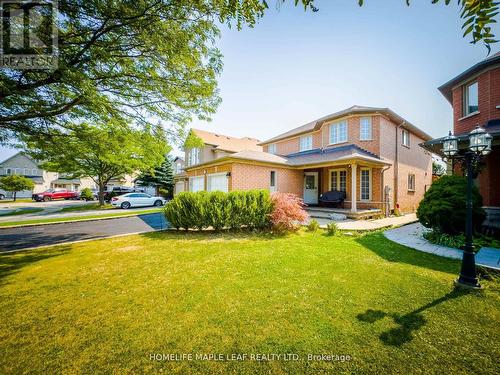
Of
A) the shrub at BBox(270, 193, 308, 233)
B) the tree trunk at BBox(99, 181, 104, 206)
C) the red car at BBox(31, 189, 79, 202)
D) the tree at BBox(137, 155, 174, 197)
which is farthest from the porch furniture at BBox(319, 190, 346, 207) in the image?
the red car at BBox(31, 189, 79, 202)

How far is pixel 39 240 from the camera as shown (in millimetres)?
8352

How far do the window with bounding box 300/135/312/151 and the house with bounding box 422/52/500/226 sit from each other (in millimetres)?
8870

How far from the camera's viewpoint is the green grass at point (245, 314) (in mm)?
2359

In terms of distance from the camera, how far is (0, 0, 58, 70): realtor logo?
3.68 metres

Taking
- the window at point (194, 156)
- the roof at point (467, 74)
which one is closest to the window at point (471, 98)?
the roof at point (467, 74)

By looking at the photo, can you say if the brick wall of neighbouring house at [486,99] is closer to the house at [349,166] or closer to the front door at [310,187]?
the house at [349,166]

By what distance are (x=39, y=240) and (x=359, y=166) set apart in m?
17.5

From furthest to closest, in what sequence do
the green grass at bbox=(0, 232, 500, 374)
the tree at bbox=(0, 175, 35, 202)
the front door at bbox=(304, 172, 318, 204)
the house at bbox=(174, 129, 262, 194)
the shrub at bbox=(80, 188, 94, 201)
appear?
1. the shrub at bbox=(80, 188, 94, 201)
2. the tree at bbox=(0, 175, 35, 202)
3. the house at bbox=(174, 129, 262, 194)
4. the front door at bbox=(304, 172, 318, 204)
5. the green grass at bbox=(0, 232, 500, 374)

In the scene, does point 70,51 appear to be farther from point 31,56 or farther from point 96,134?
point 96,134

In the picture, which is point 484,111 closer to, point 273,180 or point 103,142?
point 273,180

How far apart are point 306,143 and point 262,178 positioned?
696cm

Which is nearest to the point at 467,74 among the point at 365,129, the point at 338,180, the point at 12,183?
the point at 365,129

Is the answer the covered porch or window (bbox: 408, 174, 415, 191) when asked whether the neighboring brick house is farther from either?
window (bbox: 408, 174, 415, 191)

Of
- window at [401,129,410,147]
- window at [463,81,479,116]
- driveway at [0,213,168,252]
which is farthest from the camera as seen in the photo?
window at [401,129,410,147]
